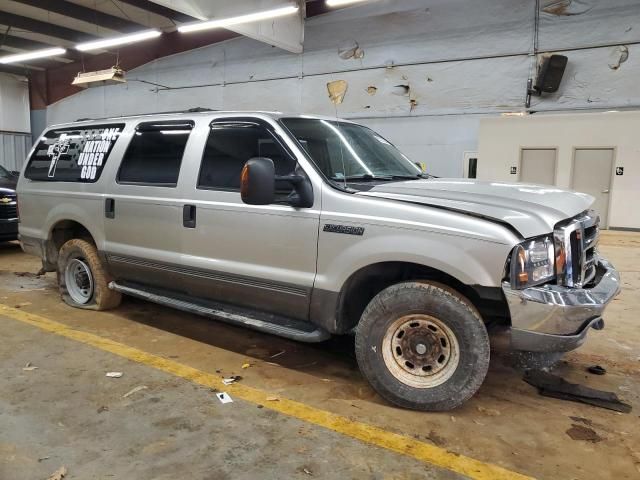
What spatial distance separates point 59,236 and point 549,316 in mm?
4626

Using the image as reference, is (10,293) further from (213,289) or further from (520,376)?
(520,376)

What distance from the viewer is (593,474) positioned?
2.39m

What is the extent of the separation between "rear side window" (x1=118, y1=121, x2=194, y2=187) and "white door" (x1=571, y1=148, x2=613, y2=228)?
11.0 m

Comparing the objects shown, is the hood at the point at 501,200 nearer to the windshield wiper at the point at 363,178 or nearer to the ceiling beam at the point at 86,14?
the windshield wiper at the point at 363,178

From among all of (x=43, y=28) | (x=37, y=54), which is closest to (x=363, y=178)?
(x=37, y=54)

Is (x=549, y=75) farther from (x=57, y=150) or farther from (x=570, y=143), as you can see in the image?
(x=57, y=150)

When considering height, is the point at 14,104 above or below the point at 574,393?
above

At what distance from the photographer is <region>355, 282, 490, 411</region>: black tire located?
2.79 meters

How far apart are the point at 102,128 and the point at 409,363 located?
3561 millimetres

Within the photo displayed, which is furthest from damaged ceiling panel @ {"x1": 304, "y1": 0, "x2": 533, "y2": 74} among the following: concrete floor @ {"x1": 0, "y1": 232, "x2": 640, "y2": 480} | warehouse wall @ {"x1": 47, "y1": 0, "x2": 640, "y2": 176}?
concrete floor @ {"x1": 0, "y1": 232, "x2": 640, "y2": 480}

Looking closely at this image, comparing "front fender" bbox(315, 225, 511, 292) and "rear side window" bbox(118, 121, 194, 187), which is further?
"rear side window" bbox(118, 121, 194, 187)

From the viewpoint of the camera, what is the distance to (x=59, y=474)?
231 centimetres

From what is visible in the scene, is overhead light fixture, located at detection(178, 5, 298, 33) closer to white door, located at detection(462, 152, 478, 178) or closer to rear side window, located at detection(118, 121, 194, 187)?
white door, located at detection(462, 152, 478, 178)

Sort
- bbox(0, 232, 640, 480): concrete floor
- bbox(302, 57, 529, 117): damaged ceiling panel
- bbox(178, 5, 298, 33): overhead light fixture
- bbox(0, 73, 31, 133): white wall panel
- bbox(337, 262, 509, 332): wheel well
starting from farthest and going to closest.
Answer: bbox(0, 73, 31, 133): white wall panel < bbox(302, 57, 529, 117): damaged ceiling panel < bbox(178, 5, 298, 33): overhead light fixture < bbox(337, 262, 509, 332): wheel well < bbox(0, 232, 640, 480): concrete floor
